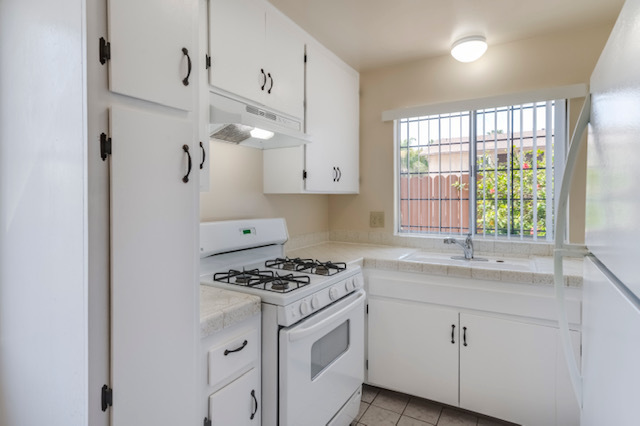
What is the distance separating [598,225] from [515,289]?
4.46 feet

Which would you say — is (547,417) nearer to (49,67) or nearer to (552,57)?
(552,57)

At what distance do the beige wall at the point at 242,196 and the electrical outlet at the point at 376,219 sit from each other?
535mm

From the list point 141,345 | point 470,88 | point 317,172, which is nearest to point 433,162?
point 470,88

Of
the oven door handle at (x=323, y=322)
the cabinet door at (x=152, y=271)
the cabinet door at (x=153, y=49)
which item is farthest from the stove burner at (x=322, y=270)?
the cabinet door at (x=153, y=49)

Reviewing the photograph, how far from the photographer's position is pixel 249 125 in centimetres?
153

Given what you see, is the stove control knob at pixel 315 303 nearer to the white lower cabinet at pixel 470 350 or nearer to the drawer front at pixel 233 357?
the drawer front at pixel 233 357

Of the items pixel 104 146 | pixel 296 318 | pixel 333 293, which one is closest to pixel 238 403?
pixel 296 318

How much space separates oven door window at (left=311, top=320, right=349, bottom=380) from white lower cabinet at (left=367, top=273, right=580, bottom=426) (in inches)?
18.1

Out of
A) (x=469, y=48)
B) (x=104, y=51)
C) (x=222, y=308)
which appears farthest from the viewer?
(x=469, y=48)

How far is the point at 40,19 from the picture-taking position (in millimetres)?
979

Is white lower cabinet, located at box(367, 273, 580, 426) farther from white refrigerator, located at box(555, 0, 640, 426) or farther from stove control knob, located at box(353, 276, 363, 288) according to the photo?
white refrigerator, located at box(555, 0, 640, 426)

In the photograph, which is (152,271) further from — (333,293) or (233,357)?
(333,293)

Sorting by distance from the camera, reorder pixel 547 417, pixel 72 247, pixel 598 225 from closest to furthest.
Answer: pixel 598 225
pixel 72 247
pixel 547 417

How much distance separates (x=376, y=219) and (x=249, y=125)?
165cm
